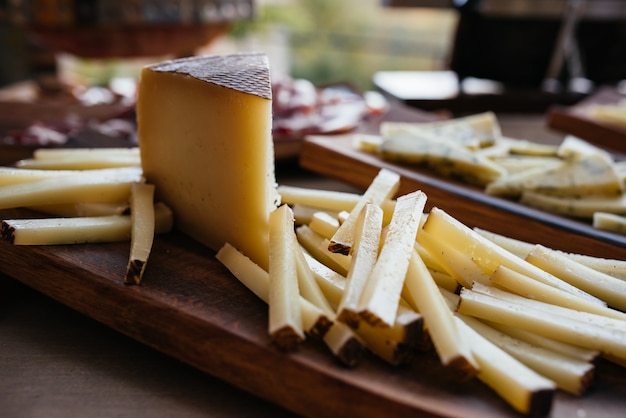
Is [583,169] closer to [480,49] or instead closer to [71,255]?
[71,255]

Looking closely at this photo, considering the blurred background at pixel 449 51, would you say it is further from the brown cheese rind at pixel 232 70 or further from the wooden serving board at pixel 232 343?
the wooden serving board at pixel 232 343

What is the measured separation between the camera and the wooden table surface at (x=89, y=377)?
122cm

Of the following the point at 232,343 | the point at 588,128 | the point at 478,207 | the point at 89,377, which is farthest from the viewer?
the point at 588,128

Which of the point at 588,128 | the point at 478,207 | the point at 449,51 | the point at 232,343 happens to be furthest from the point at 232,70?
the point at 449,51

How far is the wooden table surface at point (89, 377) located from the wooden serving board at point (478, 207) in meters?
0.99

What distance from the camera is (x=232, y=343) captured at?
118 cm

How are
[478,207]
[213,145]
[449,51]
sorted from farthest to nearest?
[449,51]
[478,207]
[213,145]

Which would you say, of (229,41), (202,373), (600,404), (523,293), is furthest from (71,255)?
(229,41)

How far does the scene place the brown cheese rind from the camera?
145cm

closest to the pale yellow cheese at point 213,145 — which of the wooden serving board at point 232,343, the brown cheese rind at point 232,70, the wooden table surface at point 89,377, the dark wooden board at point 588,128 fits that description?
the brown cheese rind at point 232,70

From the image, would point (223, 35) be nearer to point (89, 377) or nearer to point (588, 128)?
point (588, 128)

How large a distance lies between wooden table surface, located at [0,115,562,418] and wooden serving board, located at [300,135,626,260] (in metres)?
0.99

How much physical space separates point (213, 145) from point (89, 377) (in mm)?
676

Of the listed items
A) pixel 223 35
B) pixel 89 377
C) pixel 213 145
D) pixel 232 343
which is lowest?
pixel 89 377
